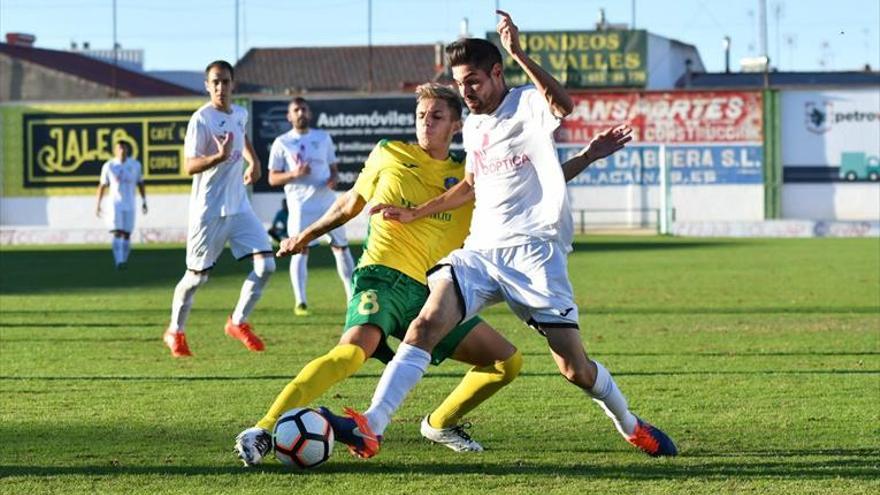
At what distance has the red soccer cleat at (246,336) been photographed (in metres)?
13.2

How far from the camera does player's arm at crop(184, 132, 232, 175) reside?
39.4ft

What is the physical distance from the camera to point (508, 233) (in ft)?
23.9

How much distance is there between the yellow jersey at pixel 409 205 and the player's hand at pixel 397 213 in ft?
0.33

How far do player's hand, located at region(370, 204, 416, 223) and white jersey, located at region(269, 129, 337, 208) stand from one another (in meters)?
9.59

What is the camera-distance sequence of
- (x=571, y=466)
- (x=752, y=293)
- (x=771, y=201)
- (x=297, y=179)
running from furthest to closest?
1. (x=771, y=201)
2. (x=752, y=293)
3. (x=297, y=179)
4. (x=571, y=466)

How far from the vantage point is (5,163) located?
4631 cm

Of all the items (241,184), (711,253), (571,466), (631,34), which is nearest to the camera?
(571,466)

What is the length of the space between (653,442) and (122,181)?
2282 cm

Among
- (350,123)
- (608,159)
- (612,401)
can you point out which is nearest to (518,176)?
(612,401)

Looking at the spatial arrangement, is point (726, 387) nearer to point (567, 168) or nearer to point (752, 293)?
point (567, 168)

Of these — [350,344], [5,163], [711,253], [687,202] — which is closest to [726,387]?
[350,344]

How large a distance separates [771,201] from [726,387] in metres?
35.6

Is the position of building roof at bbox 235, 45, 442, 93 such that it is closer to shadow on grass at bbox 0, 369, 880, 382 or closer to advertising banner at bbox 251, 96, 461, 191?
advertising banner at bbox 251, 96, 461, 191

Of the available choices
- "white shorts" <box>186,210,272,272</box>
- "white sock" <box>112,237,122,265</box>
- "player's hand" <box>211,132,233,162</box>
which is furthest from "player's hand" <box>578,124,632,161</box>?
"white sock" <box>112,237,122,265</box>
